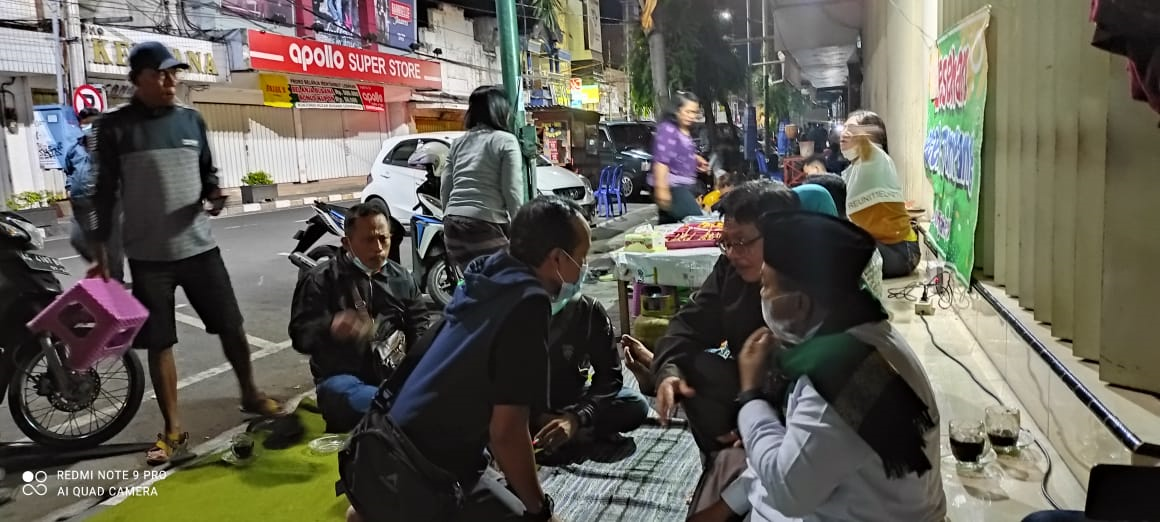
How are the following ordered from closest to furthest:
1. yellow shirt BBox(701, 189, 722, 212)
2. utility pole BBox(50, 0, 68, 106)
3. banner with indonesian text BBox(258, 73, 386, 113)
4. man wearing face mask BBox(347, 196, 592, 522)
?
man wearing face mask BBox(347, 196, 592, 522)
yellow shirt BBox(701, 189, 722, 212)
utility pole BBox(50, 0, 68, 106)
banner with indonesian text BBox(258, 73, 386, 113)

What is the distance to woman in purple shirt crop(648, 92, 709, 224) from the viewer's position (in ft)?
17.8

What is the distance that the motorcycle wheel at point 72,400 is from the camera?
341 centimetres

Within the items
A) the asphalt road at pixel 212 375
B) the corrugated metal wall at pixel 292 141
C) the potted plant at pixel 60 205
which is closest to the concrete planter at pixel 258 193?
the corrugated metal wall at pixel 292 141

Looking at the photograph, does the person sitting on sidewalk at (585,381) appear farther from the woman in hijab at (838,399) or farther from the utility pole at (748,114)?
the utility pole at (748,114)

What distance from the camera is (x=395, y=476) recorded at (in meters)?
1.95

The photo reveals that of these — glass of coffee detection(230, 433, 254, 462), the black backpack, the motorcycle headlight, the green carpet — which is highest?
the motorcycle headlight

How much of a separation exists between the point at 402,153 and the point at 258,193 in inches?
317

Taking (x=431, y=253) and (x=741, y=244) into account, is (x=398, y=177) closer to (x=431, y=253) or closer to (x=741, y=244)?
(x=431, y=253)

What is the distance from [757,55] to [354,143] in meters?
10.8

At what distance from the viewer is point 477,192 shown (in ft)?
14.4

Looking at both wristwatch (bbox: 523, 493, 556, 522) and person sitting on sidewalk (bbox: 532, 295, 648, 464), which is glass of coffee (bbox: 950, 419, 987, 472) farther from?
wristwatch (bbox: 523, 493, 556, 522)

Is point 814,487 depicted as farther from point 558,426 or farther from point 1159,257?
point 558,426

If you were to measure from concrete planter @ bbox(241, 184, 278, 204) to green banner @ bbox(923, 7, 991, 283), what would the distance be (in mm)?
13167

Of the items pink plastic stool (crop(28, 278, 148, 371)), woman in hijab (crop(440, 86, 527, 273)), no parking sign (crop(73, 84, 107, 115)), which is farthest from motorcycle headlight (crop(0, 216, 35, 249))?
no parking sign (crop(73, 84, 107, 115))
